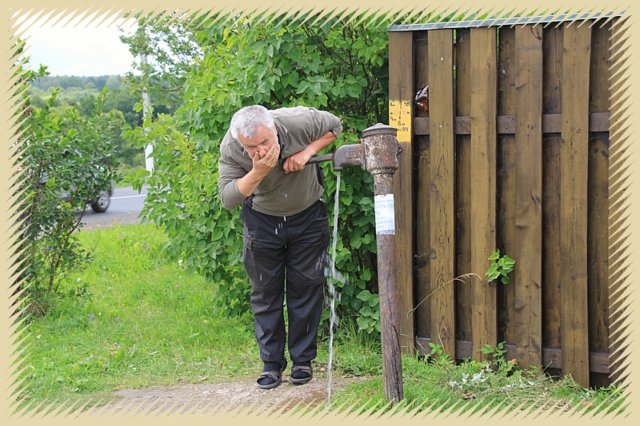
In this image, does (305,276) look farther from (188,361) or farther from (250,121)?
(188,361)

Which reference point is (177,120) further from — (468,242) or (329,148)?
(468,242)

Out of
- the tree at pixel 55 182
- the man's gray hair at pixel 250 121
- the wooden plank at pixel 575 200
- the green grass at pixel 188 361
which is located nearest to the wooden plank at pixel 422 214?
the green grass at pixel 188 361

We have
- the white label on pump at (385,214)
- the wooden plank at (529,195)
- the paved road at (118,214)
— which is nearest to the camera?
the white label on pump at (385,214)

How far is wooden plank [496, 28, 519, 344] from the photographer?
4.39 m

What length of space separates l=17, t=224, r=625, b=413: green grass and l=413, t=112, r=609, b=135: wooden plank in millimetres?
1386

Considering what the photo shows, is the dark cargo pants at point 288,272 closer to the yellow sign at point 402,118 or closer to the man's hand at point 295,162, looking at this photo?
the man's hand at point 295,162

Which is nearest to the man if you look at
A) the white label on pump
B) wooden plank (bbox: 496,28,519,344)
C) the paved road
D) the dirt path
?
the dirt path

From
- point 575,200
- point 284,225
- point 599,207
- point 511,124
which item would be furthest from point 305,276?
point 599,207

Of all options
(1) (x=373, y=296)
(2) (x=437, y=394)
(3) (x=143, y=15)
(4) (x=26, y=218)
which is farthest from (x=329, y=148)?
(4) (x=26, y=218)

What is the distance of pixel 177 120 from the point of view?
5.64 metres

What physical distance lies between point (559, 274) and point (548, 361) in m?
0.52

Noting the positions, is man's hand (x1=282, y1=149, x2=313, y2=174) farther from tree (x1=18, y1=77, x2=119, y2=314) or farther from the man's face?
tree (x1=18, y1=77, x2=119, y2=314)

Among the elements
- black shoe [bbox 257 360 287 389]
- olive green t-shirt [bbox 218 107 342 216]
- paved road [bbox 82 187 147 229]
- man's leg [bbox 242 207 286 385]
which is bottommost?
paved road [bbox 82 187 147 229]

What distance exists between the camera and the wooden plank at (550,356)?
4.30m
